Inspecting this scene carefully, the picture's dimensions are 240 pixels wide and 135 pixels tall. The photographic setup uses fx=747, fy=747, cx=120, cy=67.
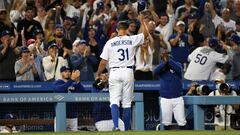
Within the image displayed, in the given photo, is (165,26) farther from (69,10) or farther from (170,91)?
(170,91)

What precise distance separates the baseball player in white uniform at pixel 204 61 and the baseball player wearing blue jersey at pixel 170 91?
1.66 metres

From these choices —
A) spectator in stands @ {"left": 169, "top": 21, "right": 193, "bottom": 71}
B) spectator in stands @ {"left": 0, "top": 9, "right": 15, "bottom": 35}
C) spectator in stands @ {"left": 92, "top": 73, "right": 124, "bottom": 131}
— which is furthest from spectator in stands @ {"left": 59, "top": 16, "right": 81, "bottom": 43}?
spectator in stands @ {"left": 92, "top": 73, "right": 124, "bottom": 131}

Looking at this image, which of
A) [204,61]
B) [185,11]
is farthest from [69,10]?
[204,61]

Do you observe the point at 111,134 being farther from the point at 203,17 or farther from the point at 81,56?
the point at 203,17

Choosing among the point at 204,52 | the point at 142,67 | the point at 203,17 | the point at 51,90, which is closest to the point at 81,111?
the point at 51,90

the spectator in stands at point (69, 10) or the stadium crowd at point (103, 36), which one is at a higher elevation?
the spectator in stands at point (69, 10)

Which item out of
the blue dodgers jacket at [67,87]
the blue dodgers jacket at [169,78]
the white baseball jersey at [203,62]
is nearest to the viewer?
the blue dodgers jacket at [67,87]

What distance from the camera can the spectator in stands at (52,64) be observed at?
15633 mm

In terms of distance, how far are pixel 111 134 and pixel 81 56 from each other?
5366mm

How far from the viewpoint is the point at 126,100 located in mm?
12914

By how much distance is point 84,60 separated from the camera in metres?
16.1

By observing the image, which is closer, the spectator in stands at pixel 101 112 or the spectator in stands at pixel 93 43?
the spectator in stands at pixel 101 112

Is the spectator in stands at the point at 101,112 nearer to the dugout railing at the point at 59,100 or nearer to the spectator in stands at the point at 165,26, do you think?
the dugout railing at the point at 59,100

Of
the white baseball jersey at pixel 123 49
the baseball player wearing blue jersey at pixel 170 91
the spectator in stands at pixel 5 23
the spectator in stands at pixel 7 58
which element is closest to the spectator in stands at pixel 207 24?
the baseball player wearing blue jersey at pixel 170 91
